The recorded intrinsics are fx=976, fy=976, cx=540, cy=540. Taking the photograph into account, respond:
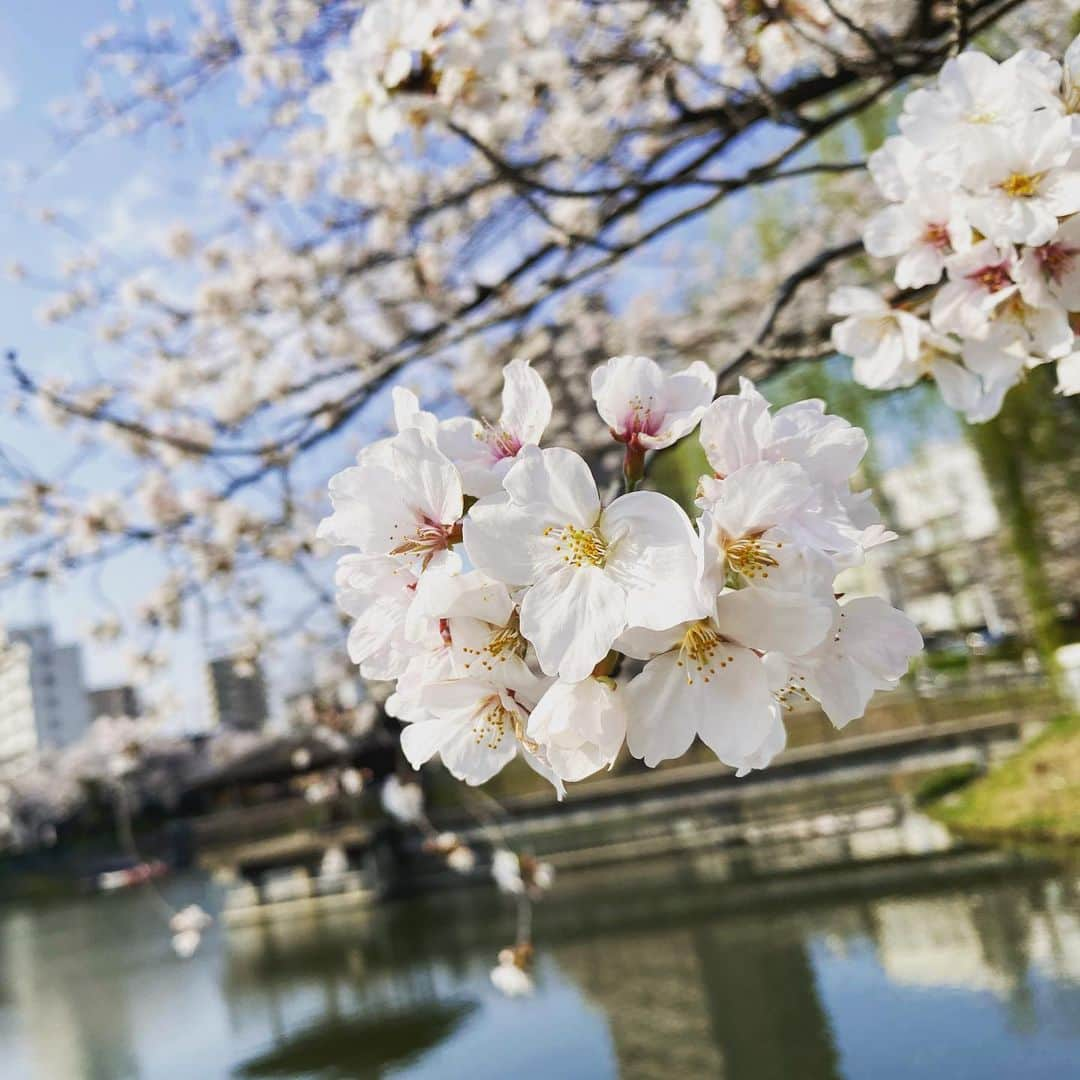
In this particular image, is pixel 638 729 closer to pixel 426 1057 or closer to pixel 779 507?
pixel 779 507

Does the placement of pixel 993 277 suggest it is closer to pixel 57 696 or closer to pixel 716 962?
pixel 716 962

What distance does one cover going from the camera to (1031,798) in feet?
22.1

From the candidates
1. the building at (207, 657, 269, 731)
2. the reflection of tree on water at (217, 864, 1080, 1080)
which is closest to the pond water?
the reflection of tree on water at (217, 864, 1080, 1080)

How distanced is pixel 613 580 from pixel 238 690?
561 centimetres

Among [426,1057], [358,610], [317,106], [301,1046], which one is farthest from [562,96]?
[301,1046]

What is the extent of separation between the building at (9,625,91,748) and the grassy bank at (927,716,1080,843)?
43752 mm

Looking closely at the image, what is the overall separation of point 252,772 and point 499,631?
45.9 ft

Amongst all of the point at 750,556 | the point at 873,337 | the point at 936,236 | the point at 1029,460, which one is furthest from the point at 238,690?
the point at 1029,460

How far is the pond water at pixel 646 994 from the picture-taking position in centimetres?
383

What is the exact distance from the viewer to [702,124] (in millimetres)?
2578

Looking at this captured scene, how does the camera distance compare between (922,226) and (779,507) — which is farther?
(922,226)

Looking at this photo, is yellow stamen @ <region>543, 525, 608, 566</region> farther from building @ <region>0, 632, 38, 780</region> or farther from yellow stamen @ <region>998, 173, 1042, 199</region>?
building @ <region>0, 632, 38, 780</region>

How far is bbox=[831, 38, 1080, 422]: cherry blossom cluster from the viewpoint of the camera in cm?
87

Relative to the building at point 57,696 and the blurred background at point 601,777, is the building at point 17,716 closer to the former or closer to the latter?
the building at point 57,696
